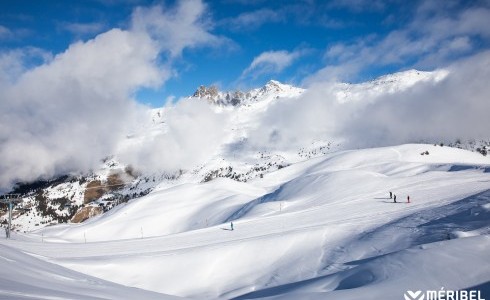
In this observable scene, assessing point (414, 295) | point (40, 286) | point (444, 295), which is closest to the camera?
point (40, 286)

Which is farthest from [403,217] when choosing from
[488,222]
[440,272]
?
[440,272]

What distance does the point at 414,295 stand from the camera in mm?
12141

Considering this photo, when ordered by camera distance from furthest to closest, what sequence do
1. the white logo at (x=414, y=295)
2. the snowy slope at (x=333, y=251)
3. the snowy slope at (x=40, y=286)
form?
the snowy slope at (x=333, y=251) → the white logo at (x=414, y=295) → the snowy slope at (x=40, y=286)

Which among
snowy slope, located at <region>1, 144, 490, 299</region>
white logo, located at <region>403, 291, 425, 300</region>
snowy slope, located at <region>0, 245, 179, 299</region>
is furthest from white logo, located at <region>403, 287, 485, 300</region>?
A: snowy slope, located at <region>0, 245, 179, 299</region>

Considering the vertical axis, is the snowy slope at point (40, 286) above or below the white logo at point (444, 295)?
above

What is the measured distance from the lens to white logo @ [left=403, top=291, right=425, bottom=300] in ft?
39.3

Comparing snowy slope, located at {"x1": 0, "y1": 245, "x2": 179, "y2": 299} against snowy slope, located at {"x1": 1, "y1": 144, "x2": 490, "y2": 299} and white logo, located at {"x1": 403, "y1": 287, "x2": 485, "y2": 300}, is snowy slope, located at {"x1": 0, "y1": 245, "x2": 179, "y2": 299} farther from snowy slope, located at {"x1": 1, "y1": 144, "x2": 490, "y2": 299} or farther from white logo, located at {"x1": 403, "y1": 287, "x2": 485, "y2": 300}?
white logo, located at {"x1": 403, "y1": 287, "x2": 485, "y2": 300}

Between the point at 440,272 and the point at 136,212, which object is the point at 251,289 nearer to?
the point at 440,272

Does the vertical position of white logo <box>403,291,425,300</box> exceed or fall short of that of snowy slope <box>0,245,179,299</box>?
it falls short

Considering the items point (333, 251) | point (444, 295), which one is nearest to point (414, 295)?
point (444, 295)

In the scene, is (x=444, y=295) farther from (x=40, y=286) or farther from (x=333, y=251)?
(x=333, y=251)

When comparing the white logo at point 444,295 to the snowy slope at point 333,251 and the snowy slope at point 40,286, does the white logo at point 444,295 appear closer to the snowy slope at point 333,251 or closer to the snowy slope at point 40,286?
the snowy slope at point 333,251

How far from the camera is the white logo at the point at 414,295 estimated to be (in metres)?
12.0

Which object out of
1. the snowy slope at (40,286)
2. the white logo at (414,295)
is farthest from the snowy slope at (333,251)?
the snowy slope at (40,286)
